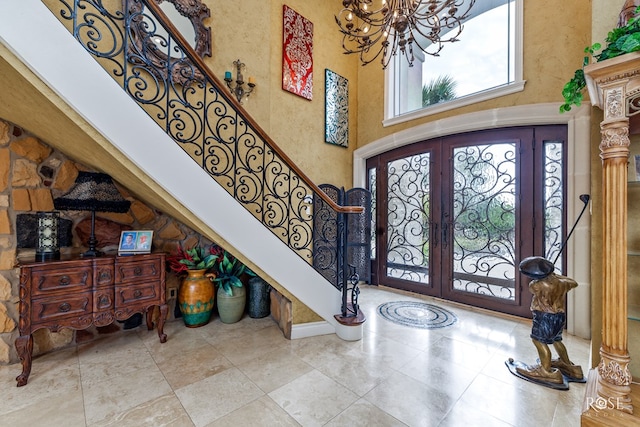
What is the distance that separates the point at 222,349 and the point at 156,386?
0.56 meters

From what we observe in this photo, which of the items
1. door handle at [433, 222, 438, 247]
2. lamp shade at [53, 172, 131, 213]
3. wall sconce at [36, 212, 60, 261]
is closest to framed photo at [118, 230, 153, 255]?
lamp shade at [53, 172, 131, 213]

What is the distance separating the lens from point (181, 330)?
258cm

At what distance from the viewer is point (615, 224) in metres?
1.30

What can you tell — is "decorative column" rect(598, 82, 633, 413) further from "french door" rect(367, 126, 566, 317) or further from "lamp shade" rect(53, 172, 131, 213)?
"lamp shade" rect(53, 172, 131, 213)

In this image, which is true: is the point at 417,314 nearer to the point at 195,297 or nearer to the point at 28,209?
the point at 195,297

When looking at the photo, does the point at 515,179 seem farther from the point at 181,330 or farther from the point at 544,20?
the point at 181,330

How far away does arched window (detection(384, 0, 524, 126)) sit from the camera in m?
3.06

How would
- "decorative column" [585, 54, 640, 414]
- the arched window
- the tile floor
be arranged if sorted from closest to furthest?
"decorative column" [585, 54, 640, 414], the tile floor, the arched window

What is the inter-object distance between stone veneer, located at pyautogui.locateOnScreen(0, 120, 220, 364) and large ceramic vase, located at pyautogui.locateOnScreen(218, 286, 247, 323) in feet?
3.22

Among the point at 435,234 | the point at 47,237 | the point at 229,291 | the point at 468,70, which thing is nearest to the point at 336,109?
the point at 468,70

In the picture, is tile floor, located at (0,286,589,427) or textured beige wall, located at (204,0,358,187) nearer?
tile floor, located at (0,286,589,427)

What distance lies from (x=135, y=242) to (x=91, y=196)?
0.53 meters

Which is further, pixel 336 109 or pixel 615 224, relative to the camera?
pixel 336 109

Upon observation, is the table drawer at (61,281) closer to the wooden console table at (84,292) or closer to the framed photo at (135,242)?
the wooden console table at (84,292)
